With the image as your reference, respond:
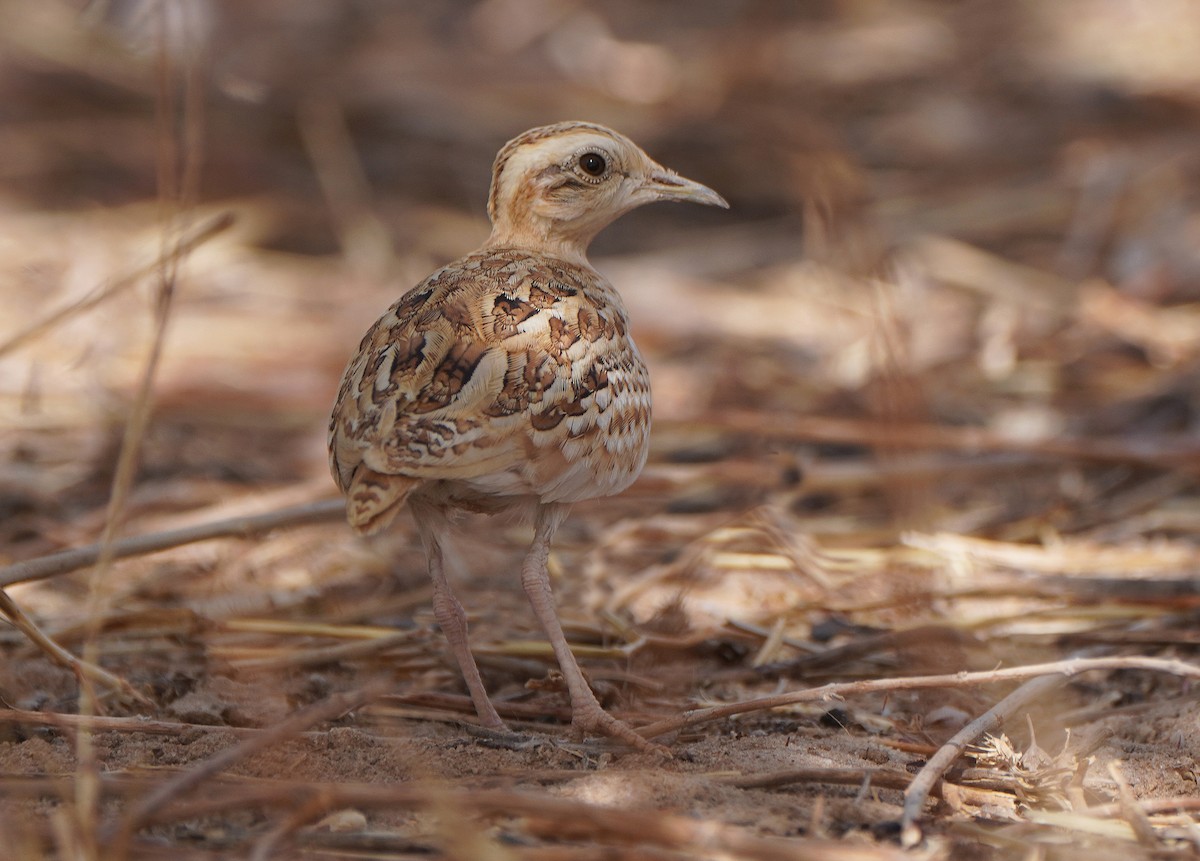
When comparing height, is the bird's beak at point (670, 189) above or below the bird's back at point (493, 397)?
above

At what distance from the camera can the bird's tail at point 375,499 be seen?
3020 millimetres

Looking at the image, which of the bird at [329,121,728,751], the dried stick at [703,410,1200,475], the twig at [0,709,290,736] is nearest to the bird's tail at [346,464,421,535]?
the bird at [329,121,728,751]

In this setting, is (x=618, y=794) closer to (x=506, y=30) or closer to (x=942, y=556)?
(x=942, y=556)

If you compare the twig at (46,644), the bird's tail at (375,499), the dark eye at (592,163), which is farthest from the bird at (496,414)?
the twig at (46,644)

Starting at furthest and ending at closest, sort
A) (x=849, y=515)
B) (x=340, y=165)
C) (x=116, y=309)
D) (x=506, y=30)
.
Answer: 1. (x=506, y=30)
2. (x=340, y=165)
3. (x=116, y=309)
4. (x=849, y=515)

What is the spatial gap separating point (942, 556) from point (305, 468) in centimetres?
267

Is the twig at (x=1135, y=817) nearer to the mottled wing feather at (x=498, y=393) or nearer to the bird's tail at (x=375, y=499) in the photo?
the mottled wing feather at (x=498, y=393)

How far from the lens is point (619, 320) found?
3.76 m

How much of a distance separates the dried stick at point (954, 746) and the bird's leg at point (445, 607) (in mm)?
1109

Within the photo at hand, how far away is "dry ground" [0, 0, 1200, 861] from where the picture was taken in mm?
2990

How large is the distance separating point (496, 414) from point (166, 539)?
4.04ft

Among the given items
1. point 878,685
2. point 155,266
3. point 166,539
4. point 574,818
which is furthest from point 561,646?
point 155,266

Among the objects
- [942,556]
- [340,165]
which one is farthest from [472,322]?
[340,165]

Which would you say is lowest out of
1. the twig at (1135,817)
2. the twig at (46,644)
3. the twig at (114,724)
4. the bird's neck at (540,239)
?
the twig at (1135,817)
